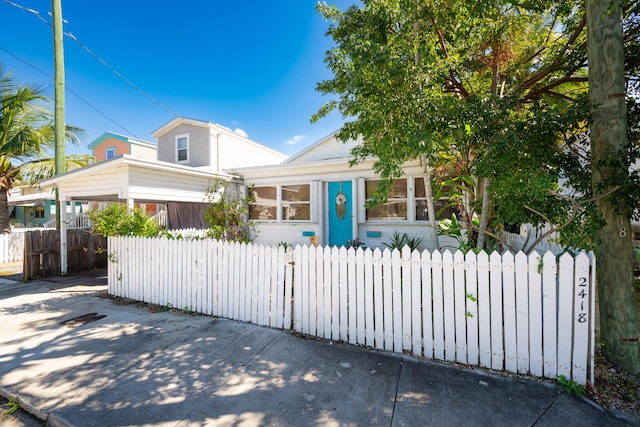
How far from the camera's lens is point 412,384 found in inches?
105

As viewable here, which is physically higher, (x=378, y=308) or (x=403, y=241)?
(x=403, y=241)

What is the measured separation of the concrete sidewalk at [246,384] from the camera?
226 cm

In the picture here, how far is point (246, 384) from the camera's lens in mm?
2701

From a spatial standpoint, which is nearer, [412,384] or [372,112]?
[412,384]

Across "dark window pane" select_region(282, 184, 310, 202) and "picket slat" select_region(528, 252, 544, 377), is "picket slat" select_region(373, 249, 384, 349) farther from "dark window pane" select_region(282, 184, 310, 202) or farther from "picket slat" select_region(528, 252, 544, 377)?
"dark window pane" select_region(282, 184, 310, 202)

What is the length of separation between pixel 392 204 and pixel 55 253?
10.2 metres

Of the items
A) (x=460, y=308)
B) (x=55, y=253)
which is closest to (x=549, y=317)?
(x=460, y=308)

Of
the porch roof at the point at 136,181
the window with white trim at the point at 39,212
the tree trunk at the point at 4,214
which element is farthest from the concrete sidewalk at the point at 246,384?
the window with white trim at the point at 39,212

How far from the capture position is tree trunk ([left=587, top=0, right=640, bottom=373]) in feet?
8.91

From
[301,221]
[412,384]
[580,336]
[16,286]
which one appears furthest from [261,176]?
[580,336]

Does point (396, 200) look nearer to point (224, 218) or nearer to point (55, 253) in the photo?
point (224, 218)

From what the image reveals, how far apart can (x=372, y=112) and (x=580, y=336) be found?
11.2 feet

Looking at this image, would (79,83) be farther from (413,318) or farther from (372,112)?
(413,318)

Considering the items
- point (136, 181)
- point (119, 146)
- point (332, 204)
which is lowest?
point (332, 204)
